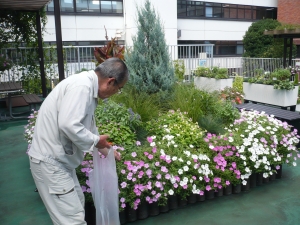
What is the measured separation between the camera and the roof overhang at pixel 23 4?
8.08 meters

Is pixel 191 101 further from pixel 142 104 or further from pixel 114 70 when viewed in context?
pixel 114 70

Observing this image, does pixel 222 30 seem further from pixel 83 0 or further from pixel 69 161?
pixel 69 161

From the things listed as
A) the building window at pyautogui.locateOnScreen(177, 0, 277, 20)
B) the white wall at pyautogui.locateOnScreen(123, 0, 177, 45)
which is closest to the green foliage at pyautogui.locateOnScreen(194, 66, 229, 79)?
the white wall at pyautogui.locateOnScreen(123, 0, 177, 45)

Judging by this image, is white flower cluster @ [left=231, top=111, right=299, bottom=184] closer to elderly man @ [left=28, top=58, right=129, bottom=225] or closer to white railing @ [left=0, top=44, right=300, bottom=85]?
elderly man @ [left=28, top=58, right=129, bottom=225]

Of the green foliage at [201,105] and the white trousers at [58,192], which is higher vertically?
the green foliage at [201,105]

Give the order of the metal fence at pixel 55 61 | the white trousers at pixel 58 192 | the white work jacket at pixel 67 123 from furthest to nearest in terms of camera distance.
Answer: the metal fence at pixel 55 61 → the white trousers at pixel 58 192 → the white work jacket at pixel 67 123

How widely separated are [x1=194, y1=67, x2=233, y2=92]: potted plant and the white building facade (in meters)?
4.30

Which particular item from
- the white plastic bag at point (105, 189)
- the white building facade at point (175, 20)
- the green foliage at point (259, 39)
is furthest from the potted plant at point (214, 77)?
the green foliage at point (259, 39)

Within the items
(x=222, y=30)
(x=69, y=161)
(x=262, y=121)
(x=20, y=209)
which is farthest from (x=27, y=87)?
(x=222, y=30)

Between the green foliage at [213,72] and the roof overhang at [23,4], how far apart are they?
18.6 feet

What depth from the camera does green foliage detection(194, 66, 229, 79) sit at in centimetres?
1048

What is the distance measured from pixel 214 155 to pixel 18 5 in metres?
7.32

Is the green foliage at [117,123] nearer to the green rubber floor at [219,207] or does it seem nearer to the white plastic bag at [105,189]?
the green rubber floor at [219,207]

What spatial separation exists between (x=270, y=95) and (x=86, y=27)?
11947 mm
